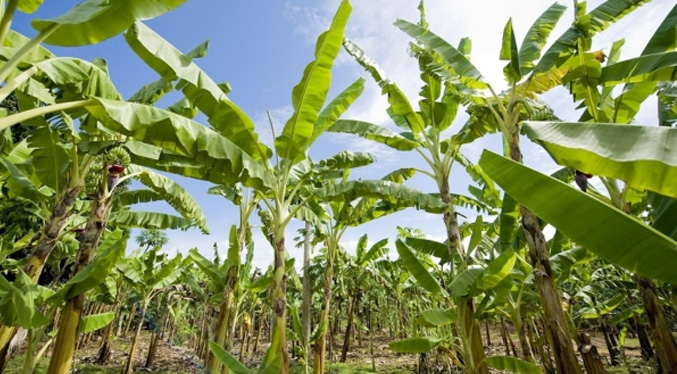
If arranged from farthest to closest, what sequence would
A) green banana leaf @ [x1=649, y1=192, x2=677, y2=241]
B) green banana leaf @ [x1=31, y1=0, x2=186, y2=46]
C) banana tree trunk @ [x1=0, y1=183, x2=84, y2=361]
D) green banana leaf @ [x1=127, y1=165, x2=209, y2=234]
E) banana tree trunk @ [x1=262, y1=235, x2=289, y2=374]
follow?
green banana leaf @ [x1=127, y1=165, x2=209, y2=234] < banana tree trunk @ [x1=0, y1=183, x2=84, y2=361] < banana tree trunk @ [x1=262, y1=235, x2=289, y2=374] < green banana leaf @ [x1=31, y1=0, x2=186, y2=46] < green banana leaf @ [x1=649, y1=192, x2=677, y2=241]

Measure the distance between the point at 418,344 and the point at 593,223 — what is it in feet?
12.3

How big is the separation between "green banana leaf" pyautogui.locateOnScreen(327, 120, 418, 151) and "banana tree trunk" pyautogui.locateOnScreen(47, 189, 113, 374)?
14.0 ft

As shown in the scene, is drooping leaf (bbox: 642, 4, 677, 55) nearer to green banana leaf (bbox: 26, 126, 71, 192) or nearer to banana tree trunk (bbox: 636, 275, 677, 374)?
banana tree trunk (bbox: 636, 275, 677, 374)

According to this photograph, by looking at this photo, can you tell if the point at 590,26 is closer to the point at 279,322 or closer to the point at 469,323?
the point at 469,323

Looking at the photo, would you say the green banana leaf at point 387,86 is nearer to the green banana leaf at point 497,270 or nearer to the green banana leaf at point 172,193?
the green banana leaf at point 497,270

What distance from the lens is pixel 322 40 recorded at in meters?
4.46

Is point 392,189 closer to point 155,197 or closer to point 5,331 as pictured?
point 155,197

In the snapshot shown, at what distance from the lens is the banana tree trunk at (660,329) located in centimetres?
A: 374

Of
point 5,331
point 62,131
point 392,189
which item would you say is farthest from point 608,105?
point 5,331

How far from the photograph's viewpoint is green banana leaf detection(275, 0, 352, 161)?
14.6 feet

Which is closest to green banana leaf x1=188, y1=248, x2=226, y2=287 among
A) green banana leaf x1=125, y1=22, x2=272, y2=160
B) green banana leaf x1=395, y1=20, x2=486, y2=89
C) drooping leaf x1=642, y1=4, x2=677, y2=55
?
green banana leaf x1=125, y1=22, x2=272, y2=160

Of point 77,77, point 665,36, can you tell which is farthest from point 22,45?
point 665,36

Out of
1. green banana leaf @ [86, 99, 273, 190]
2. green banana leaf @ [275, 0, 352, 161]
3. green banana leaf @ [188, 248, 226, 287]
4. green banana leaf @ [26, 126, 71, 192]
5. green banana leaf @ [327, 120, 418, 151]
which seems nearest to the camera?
green banana leaf @ [86, 99, 273, 190]

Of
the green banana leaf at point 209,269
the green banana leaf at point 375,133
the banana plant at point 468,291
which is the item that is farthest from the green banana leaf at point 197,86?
the banana plant at point 468,291
